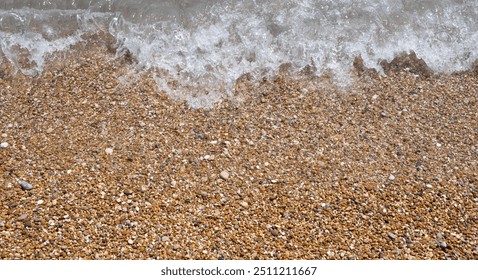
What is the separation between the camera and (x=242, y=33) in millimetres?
5438

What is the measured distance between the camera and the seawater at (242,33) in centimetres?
514

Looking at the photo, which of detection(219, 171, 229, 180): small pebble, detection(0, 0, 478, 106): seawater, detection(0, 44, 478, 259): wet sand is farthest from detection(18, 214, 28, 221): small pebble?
detection(0, 0, 478, 106): seawater

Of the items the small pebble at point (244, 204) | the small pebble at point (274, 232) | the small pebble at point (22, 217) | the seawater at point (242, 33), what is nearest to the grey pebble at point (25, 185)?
the small pebble at point (22, 217)

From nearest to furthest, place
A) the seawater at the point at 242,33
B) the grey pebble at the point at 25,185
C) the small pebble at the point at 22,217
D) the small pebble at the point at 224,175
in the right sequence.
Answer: the small pebble at the point at 22,217 → the grey pebble at the point at 25,185 → the small pebble at the point at 224,175 → the seawater at the point at 242,33

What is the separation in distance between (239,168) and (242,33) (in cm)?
192

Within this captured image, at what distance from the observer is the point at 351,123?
4574 millimetres

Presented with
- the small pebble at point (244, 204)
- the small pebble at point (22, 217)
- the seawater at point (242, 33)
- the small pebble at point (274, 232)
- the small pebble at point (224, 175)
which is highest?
the seawater at point (242, 33)

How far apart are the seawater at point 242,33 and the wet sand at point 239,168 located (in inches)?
12.1

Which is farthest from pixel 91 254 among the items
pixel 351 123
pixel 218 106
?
pixel 351 123

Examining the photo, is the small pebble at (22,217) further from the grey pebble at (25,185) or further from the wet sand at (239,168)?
the grey pebble at (25,185)

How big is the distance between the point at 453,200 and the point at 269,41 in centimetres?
250

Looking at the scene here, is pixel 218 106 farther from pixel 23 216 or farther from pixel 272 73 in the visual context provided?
pixel 23 216

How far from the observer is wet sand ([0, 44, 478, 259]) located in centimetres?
364

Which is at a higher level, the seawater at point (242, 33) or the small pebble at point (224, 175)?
the seawater at point (242, 33)
